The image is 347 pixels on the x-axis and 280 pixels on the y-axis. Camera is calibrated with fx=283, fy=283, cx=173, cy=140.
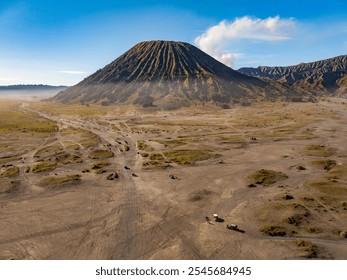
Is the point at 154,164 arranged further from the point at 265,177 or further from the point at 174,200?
the point at 265,177

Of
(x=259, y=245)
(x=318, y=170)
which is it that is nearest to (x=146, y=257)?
(x=259, y=245)

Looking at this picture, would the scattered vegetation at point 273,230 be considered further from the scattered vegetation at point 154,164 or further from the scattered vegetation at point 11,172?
the scattered vegetation at point 11,172

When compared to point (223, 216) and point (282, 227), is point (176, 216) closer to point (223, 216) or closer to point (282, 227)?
point (223, 216)

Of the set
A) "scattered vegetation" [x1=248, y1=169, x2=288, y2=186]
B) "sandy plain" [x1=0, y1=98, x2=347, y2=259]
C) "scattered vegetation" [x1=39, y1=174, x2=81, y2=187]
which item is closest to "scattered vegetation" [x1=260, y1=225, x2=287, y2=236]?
"sandy plain" [x1=0, y1=98, x2=347, y2=259]

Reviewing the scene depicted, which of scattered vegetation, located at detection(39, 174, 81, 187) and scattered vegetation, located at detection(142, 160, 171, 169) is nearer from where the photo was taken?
scattered vegetation, located at detection(39, 174, 81, 187)

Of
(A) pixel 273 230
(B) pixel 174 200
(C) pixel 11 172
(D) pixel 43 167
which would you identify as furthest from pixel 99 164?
(A) pixel 273 230

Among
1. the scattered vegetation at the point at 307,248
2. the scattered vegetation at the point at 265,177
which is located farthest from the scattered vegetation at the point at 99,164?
the scattered vegetation at the point at 307,248

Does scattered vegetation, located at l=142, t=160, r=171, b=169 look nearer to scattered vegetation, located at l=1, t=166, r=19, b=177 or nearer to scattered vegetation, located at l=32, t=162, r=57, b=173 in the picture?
scattered vegetation, located at l=32, t=162, r=57, b=173
